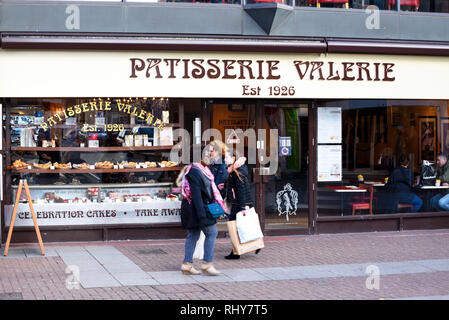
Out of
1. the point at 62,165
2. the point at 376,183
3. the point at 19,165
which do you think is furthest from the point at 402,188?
the point at 19,165

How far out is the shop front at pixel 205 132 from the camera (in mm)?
12906

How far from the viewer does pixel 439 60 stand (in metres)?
14.5

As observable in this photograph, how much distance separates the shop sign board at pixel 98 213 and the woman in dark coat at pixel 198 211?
11.0ft

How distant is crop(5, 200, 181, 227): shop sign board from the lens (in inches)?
506

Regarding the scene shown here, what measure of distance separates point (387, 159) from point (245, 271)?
18.4ft

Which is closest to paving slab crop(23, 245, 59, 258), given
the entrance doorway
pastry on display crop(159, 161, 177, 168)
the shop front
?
the shop front

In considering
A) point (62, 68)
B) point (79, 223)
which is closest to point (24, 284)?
point (79, 223)

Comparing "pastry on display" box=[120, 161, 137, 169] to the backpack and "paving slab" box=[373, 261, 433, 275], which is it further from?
the backpack

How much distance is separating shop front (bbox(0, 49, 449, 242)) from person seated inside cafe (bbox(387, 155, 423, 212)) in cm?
8

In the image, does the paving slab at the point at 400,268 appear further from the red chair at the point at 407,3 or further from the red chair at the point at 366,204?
the red chair at the point at 407,3

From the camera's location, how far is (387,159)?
1485 cm

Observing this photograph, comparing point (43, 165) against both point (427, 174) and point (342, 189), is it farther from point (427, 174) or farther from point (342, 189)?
point (427, 174)

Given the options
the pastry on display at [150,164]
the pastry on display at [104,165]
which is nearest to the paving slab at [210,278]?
the pastry on display at [150,164]
